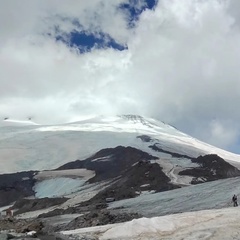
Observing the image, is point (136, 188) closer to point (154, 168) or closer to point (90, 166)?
point (154, 168)

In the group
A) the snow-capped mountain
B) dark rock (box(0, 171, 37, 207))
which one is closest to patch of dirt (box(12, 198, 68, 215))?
the snow-capped mountain

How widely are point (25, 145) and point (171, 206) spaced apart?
15304cm

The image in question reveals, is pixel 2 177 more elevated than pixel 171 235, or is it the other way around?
pixel 2 177

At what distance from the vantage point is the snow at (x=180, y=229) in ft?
75.0

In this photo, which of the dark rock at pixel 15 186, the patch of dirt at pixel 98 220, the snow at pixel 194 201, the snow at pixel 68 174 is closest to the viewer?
the patch of dirt at pixel 98 220

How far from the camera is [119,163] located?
152 m

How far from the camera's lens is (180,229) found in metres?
24.4

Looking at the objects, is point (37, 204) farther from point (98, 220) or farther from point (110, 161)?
point (110, 161)

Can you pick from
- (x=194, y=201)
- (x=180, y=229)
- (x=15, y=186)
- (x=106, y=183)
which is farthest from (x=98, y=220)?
(x=15, y=186)

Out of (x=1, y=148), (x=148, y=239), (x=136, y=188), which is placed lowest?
(x=148, y=239)

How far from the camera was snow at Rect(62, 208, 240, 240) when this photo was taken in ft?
75.0

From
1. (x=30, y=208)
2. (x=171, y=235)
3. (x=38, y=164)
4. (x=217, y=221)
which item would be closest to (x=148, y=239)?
(x=171, y=235)

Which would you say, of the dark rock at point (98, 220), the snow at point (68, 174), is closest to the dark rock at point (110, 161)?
the snow at point (68, 174)

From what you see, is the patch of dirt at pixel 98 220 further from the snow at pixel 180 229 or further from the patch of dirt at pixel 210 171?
the patch of dirt at pixel 210 171
